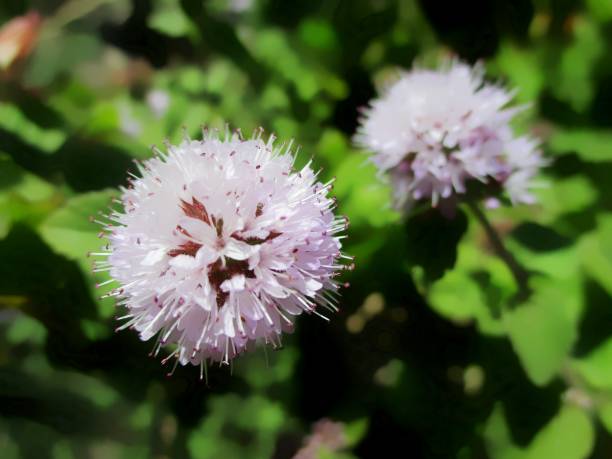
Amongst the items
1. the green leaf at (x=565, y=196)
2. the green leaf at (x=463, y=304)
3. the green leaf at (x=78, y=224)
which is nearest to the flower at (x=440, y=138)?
the green leaf at (x=463, y=304)

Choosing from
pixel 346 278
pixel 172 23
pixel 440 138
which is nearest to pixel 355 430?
pixel 346 278

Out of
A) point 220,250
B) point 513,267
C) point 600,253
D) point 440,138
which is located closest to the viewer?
point 220,250

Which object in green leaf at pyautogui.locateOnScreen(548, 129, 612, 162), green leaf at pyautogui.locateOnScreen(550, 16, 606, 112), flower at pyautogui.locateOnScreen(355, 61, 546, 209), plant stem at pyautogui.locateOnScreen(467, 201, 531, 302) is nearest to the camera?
flower at pyautogui.locateOnScreen(355, 61, 546, 209)

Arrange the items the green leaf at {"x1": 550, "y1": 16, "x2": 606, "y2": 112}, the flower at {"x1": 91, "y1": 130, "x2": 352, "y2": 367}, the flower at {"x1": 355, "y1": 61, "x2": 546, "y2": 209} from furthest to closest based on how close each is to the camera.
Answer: the green leaf at {"x1": 550, "y1": 16, "x2": 606, "y2": 112} < the flower at {"x1": 355, "y1": 61, "x2": 546, "y2": 209} < the flower at {"x1": 91, "y1": 130, "x2": 352, "y2": 367}

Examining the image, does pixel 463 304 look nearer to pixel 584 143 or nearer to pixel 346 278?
pixel 346 278

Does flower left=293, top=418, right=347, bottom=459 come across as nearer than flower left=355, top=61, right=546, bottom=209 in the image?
No

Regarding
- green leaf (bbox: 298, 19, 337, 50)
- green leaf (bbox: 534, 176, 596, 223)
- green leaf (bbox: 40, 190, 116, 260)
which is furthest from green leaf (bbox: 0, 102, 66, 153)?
green leaf (bbox: 534, 176, 596, 223)

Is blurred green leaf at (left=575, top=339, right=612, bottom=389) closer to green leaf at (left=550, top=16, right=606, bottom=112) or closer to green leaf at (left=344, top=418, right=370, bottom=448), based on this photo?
green leaf at (left=344, top=418, right=370, bottom=448)
